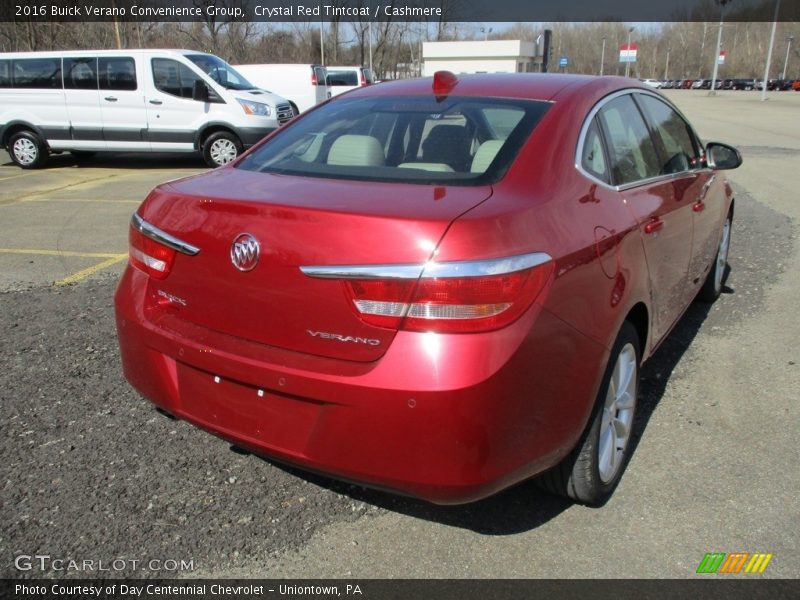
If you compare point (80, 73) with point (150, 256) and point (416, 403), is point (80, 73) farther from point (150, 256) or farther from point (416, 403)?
point (416, 403)

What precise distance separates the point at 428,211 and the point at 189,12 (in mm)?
45900

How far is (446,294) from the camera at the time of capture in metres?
1.96

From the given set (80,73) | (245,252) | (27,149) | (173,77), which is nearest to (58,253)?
(245,252)

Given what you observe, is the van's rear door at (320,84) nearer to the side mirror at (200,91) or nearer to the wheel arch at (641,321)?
the side mirror at (200,91)

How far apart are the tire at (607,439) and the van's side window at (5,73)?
13876 millimetres

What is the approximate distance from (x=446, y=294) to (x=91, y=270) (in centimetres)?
487

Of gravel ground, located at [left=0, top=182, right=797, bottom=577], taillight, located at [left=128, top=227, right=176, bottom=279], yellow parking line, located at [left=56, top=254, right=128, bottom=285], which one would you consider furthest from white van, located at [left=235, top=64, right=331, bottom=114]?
taillight, located at [left=128, top=227, right=176, bottom=279]

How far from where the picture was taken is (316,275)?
2.08 metres

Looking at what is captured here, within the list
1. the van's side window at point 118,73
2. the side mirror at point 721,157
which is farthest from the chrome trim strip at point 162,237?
the van's side window at point 118,73

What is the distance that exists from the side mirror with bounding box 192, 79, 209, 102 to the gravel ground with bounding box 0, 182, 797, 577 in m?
9.28

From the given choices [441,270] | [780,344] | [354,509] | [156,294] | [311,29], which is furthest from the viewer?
[311,29]

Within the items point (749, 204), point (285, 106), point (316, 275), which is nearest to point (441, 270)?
point (316, 275)

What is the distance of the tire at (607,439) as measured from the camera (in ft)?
8.21

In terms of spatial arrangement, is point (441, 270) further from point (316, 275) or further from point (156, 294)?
point (156, 294)
